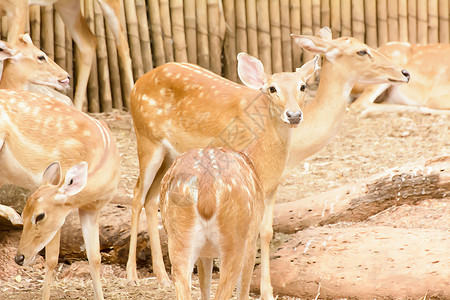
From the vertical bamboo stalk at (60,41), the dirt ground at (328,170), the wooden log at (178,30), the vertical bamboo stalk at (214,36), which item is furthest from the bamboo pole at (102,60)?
the vertical bamboo stalk at (214,36)

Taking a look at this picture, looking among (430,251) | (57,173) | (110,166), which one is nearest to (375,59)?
(430,251)

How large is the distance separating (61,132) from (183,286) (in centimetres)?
166

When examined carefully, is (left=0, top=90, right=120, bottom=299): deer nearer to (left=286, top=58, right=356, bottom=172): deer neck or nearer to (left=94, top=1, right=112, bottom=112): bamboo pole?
(left=286, top=58, right=356, bottom=172): deer neck

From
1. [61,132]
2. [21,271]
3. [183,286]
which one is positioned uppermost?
[61,132]

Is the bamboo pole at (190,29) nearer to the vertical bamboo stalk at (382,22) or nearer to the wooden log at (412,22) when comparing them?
the vertical bamboo stalk at (382,22)

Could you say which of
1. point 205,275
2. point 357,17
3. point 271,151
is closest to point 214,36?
point 357,17

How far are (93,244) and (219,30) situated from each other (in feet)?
17.3

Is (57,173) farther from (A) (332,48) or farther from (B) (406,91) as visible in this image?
(B) (406,91)

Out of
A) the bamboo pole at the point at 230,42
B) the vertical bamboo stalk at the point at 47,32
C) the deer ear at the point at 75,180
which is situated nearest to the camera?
the deer ear at the point at 75,180

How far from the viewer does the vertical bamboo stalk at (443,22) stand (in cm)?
1072

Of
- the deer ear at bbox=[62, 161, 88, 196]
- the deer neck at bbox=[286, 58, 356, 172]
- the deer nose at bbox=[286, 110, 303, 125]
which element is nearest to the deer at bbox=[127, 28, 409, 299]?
the deer neck at bbox=[286, 58, 356, 172]

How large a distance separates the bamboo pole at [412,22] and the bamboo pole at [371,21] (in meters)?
0.43

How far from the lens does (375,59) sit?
608cm

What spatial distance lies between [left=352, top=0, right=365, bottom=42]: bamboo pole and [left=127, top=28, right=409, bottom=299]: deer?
427 centimetres
